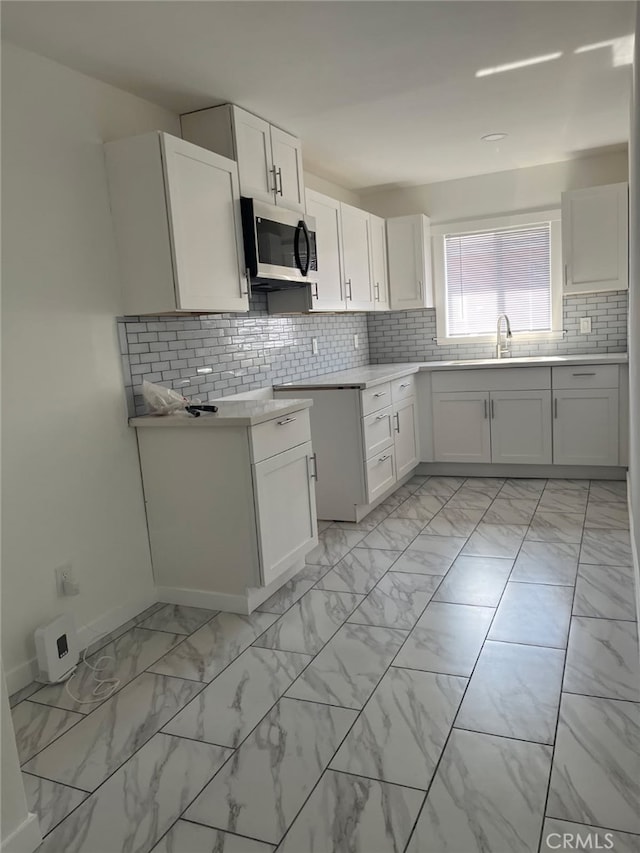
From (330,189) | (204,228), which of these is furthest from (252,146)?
(330,189)

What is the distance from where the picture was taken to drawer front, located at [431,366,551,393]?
15.4ft

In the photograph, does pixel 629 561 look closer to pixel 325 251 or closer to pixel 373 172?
pixel 325 251

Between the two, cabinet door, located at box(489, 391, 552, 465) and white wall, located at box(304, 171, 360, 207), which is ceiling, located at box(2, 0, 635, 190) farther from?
cabinet door, located at box(489, 391, 552, 465)

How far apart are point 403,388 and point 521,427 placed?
0.95m

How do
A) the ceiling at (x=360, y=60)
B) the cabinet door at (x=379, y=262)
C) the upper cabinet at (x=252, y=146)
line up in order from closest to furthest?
the ceiling at (x=360, y=60), the upper cabinet at (x=252, y=146), the cabinet door at (x=379, y=262)

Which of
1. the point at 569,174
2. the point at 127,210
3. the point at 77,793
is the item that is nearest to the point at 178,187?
the point at 127,210

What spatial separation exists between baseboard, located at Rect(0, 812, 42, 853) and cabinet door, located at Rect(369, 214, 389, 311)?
4.20 meters

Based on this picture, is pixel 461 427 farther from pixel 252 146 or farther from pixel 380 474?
pixel 252 146

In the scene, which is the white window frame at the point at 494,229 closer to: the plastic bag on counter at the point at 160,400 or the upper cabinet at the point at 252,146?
the upper cabinet at the point at 252,146

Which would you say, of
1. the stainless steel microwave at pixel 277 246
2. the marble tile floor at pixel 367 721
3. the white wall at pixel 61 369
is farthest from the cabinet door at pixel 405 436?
the white wall at pixel 61 369

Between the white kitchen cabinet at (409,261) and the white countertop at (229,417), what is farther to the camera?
the white kitchen cabinet at (409,261)

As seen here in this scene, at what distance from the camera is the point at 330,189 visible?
504 centimetres

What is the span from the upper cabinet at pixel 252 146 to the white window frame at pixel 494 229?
2.10 meters

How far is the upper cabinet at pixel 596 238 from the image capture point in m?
4.55
